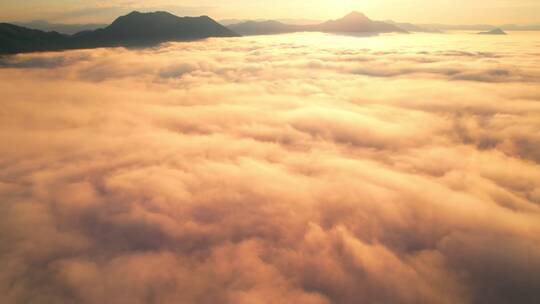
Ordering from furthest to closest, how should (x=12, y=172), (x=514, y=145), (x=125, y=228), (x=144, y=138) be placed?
(x=144, y=138) < (x=514, y=145) < (x=12, y=172) < (x=125, y=228)

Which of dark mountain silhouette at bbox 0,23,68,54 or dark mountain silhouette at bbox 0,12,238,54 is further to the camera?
dark mountain silhouette at bbox 0,12,238,54

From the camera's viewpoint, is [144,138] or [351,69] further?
[351,69]

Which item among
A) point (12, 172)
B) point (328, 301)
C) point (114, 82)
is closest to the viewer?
point (328, 301)

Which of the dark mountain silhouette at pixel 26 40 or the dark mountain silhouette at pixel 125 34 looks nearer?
the dark mountain silhouette at pixel 26 40

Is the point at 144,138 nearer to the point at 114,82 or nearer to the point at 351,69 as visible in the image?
the point at 114,82

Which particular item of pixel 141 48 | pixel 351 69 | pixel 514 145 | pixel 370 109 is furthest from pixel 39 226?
pixel 141 48

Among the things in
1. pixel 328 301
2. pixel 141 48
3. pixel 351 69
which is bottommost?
pixel 328 301

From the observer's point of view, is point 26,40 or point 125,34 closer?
point 26,40

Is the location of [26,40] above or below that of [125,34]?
below
